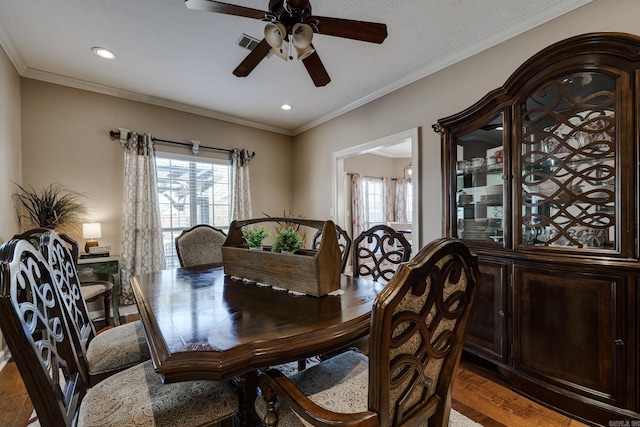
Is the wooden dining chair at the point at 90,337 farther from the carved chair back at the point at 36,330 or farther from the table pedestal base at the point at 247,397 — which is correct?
the table pedestal base at the point at 247,397

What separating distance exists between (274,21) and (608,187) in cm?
212

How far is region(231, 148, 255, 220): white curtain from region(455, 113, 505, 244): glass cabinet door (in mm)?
3108

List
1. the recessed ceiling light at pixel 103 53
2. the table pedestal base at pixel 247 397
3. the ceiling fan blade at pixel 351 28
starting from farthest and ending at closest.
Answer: the recessed ceiling light at pixel 103 53
the ceiling fan blade at pixel 351 28
the table pedestal base at pixel 247 397

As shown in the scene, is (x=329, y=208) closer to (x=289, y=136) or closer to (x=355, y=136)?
(x=355, y=136)

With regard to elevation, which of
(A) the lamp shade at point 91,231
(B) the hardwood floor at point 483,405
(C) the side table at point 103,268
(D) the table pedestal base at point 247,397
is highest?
(A) the lamp shade at point 91,231

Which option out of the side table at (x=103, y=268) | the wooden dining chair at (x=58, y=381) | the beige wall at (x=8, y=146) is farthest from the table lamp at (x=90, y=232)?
the wooden dining chair at (x=58, y=381)

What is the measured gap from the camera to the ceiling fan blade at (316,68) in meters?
1.96

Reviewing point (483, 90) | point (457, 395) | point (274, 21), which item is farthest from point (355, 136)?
point (457, 395)

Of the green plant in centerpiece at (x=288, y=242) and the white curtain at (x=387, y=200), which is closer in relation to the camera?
the green plant in centerpiece at (x=288, y=242)

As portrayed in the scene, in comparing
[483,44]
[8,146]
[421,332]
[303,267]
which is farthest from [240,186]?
[421,332]

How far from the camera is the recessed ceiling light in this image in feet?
8.22

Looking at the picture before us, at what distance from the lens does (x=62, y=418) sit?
2.60ft

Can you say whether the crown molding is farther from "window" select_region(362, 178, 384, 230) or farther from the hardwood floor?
"window" select_region(362, 178, 384, 230)

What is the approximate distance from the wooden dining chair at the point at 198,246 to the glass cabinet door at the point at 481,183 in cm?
219
